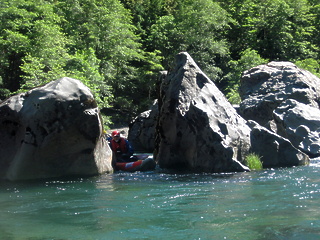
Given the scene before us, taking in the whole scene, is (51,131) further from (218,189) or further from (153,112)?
(153,112)

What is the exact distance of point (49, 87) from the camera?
10.9 metres

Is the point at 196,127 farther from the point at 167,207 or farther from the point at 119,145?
the point at 167,207

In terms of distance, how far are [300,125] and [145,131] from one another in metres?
7.76

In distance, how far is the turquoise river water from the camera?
5355mm

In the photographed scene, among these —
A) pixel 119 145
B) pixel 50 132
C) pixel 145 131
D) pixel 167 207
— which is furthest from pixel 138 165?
pixel 145 131

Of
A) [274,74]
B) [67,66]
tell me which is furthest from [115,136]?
[67,66]

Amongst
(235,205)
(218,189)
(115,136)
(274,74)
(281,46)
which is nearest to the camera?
(235,205)

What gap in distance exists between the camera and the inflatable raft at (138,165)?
39.1 ft

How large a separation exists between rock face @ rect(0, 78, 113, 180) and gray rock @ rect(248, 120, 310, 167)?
3.90 m

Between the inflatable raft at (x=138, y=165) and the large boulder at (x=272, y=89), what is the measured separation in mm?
4633

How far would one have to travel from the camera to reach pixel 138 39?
3162 centimetres

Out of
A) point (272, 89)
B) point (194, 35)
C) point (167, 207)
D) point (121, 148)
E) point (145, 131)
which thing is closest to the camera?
point (167, 207)

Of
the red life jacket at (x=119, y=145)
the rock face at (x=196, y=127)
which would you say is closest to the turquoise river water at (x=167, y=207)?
the rock face at (x=196, y=127)

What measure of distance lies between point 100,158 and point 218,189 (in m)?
3.87
